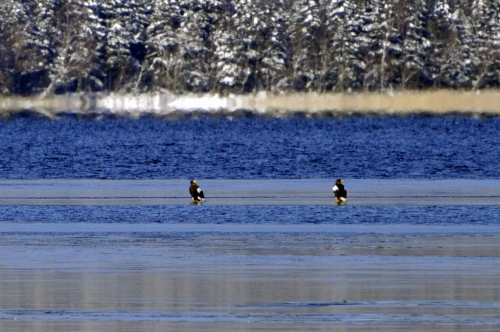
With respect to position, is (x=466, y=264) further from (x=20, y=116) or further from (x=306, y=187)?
(x=20, y=116)

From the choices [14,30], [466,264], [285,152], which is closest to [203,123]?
[14,30]

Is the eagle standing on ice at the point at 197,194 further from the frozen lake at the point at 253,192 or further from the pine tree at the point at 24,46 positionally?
the pine tree at the point at 24,46

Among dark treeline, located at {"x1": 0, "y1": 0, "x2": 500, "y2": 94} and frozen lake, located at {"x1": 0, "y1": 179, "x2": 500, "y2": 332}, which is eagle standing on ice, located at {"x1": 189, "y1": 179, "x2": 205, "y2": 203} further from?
dark treeline, located at {"x1": 0, "y1": 0, "x2": 500, "y2": 94}

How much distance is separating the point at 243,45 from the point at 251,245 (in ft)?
234

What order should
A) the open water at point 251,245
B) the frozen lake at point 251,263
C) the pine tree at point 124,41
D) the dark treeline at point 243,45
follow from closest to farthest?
the frozen lake at point 251,263, the open water at point 251,245, the dark treeline at point 243,45, the pine tree at point 124,41

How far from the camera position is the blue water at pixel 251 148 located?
32906 mm

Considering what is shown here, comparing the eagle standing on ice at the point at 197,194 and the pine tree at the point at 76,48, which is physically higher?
the pine tree at the point at 76,48

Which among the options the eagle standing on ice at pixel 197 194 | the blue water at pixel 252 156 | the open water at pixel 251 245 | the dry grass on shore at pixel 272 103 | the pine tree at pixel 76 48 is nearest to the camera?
the open water at pixel 251 245

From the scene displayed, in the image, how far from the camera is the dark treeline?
8362 cm

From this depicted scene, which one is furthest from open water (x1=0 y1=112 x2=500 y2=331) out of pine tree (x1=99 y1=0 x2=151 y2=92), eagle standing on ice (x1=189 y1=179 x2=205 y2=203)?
Answer: pine tree (x1=99 y1=0 x2=151 y2=92)

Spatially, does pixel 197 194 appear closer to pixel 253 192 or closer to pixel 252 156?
pixel 253 192

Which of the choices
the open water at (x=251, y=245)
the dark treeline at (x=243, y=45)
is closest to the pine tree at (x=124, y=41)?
the dark treeline at (x=243, y=45)

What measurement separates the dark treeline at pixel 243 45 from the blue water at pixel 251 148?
19.8ft

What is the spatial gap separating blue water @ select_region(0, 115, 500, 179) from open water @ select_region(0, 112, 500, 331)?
229mm
